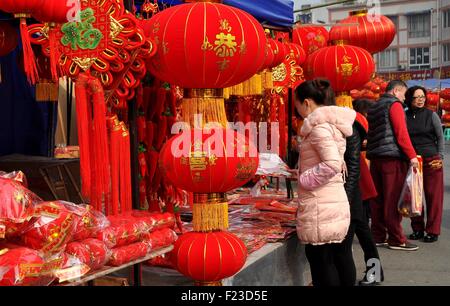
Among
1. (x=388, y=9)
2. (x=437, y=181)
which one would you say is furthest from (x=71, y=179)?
(x=388, y=9)

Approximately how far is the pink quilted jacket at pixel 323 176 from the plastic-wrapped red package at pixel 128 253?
3.27 feet

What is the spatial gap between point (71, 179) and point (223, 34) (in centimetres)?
194

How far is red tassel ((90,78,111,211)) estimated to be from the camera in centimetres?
275

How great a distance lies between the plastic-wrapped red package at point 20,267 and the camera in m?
1.93

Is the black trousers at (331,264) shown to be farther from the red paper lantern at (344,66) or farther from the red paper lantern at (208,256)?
the red paper lantern at (344,66)

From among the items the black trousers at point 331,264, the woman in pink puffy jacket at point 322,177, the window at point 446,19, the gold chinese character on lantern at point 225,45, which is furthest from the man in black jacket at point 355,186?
the window at point 446,19

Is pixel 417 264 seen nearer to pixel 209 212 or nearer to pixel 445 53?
pixel 209 212

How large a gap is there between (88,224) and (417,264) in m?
3.61

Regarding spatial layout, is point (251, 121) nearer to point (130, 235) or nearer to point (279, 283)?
point (279, 283)

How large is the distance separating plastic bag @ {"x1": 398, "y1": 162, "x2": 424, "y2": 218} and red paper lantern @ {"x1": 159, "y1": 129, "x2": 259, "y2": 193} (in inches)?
101

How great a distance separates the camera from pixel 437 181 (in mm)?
5969

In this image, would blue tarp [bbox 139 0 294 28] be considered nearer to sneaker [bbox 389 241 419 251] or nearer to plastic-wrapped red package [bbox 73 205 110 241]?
plastic-wrapped red package [bbox 73 205 110 241]

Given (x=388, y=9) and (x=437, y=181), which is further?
(x=388, y=9)

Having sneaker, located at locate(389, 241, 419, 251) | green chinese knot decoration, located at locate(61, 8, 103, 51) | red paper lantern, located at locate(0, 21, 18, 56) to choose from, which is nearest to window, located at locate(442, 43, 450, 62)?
sneaker, located at locate(389, 241, 419, 251)
